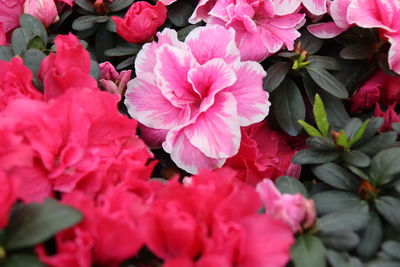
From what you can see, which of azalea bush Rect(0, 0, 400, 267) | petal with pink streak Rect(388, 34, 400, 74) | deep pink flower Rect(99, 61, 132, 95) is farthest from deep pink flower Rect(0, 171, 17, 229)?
petal with pink streak Rect(388, 34, 400, 74)

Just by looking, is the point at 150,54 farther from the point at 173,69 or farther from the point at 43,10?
the point at 43,10

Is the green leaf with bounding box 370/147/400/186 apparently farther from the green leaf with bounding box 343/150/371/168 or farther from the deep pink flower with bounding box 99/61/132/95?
the deep pink flower with bounding box 99/61/132/95

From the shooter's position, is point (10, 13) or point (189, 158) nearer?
point (189, 158)

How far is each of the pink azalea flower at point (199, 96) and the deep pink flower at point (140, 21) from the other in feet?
0.31

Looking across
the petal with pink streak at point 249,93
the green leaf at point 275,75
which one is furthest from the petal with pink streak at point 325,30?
the petal with pink streak at point 249,93

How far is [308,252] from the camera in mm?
770

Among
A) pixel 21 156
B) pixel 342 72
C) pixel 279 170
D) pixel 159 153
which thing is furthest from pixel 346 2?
pixel 21 156

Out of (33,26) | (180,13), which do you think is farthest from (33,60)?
(180,13)

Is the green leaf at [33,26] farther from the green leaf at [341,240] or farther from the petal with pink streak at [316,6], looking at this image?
the green leaf at [341,240]

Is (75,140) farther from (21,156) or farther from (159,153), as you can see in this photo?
(159,153)

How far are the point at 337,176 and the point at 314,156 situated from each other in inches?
2.6

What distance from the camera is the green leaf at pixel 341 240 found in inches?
31.2

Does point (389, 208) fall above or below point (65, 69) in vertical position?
below

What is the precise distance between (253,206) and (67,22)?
0.82 m
